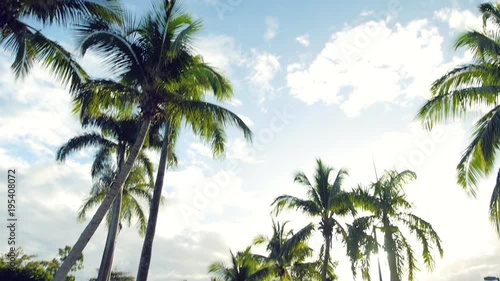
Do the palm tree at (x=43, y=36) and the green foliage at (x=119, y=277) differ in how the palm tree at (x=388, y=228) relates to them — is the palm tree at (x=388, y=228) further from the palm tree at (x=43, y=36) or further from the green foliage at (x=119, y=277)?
the green foliage at (x=119, y=277)

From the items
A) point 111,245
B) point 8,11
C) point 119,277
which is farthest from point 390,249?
point 119,277

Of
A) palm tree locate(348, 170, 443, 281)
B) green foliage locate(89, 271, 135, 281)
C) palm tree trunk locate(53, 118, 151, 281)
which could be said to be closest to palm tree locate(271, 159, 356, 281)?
palm tree locate(348, 170, 443, 281)

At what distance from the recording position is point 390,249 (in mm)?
18641

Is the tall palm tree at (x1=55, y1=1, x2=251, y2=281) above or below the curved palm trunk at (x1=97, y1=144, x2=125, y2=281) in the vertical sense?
above

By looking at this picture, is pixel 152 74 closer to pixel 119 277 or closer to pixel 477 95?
pixel 477 95

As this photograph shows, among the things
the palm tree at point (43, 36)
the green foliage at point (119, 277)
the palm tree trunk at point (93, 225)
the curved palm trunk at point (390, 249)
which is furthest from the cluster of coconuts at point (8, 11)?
the green foliage at point (119, 277)

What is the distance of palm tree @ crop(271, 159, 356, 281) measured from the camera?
70.6 feet

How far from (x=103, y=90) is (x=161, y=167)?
5.74 meters

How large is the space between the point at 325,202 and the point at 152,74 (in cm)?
1416

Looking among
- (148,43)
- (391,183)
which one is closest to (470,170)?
(391,183)

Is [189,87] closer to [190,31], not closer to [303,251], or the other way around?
[190,31]

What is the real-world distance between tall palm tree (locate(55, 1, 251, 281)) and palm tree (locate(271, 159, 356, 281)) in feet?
33.3

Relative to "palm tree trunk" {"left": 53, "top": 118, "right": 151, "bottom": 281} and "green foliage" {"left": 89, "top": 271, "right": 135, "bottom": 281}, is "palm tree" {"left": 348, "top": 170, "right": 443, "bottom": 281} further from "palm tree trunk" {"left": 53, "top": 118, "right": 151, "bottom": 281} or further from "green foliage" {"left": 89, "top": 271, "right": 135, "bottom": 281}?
"green foliage" {"left": 89, "top": 271, "right": 135, "bottom": 281}

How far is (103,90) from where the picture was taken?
12734 millimetres
